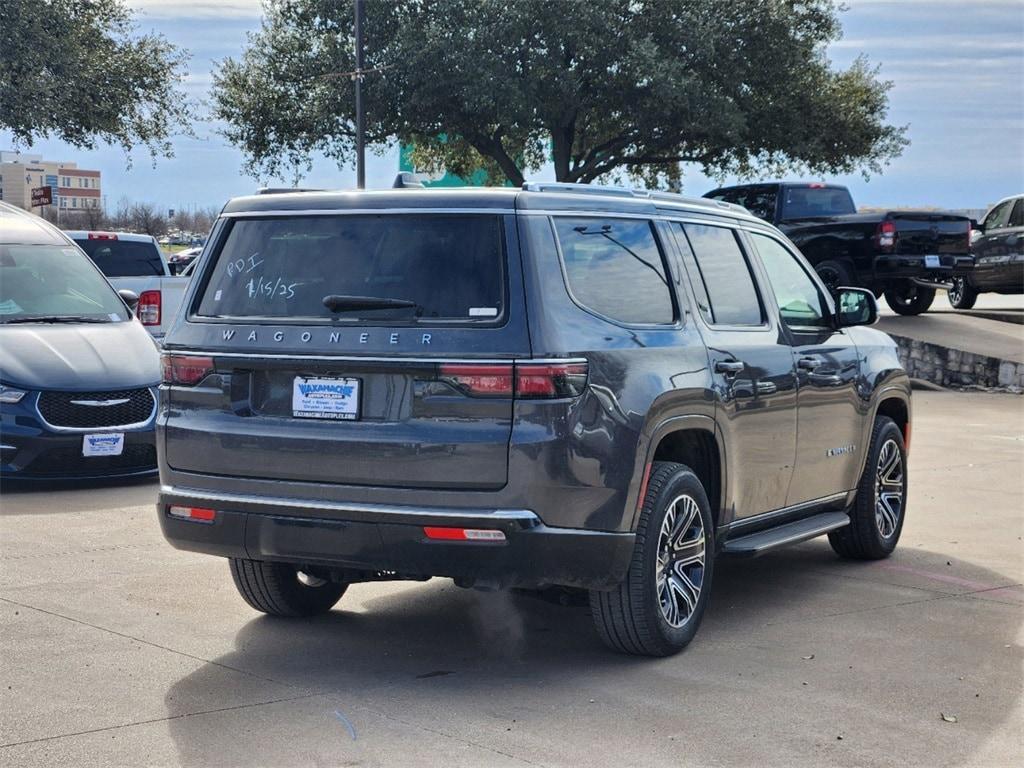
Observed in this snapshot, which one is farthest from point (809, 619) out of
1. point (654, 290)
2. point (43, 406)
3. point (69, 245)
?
point (69, 245)

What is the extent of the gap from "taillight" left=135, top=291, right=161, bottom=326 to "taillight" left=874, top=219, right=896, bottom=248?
999cm

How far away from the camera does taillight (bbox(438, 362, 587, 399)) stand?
519cm

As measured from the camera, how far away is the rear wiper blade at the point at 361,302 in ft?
17.7

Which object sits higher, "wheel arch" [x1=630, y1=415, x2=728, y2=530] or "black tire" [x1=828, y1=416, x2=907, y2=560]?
"wheel arch" [x1=630, y1=415, x2=728, y2=530]

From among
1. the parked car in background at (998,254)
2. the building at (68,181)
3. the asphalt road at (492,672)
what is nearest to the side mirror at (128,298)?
the asphalt road at (492,672)

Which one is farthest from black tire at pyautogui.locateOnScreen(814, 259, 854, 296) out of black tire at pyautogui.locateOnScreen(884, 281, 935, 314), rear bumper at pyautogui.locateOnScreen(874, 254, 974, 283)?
black tire at pyautogui.locateOnScreen(884, 281, 935, 314)

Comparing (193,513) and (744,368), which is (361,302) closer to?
(193,513)

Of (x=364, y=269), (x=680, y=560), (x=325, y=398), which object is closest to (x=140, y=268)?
(x=364, y=269)

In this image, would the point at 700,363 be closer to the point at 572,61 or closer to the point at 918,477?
the point at 918,477

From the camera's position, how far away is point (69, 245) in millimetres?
12023

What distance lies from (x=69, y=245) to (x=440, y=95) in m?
18.8

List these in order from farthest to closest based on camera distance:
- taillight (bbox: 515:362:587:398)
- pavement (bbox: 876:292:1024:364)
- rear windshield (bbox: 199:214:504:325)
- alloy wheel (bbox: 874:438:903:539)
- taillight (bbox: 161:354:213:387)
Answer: pavement (bbox: 876:292:1024:364) < alloy wheel (bbox: 874:438:903:539) < taillight (bbox: 161:354:213:387) < rear windshield (bbox: 199:214:504:325) < taillight (bbox: 515:362:587:398)

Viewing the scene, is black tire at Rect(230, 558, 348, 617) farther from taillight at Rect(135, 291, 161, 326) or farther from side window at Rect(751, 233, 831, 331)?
taillight at Rect(135, 291, 161, 326)

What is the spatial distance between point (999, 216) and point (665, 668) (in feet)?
65.0
